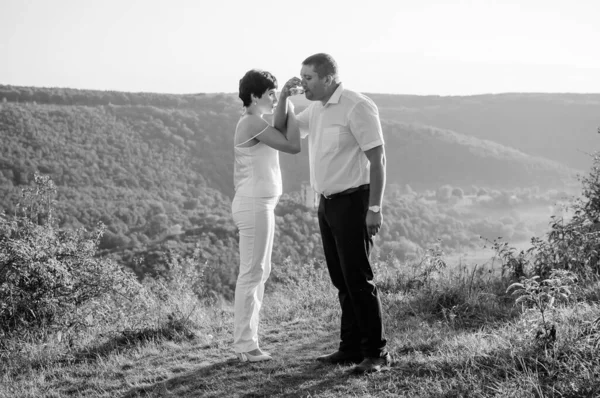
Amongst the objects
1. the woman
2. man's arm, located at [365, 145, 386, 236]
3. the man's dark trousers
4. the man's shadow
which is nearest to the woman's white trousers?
the woman

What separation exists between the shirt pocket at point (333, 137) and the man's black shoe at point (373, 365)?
1361mm

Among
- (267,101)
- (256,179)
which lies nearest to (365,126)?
(267,101)

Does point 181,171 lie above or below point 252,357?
below

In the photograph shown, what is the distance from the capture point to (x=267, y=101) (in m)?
4.04

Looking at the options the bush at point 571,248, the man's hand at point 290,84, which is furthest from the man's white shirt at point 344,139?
the bush at point 571,248

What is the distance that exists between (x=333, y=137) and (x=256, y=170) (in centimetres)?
60

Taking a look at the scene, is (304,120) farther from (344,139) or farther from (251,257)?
(251,257)

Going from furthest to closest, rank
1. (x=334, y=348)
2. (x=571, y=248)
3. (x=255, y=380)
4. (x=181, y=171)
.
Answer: (x=181, y=171), (x=571, y=248), (x=334, y=348), (x=255, y=380)

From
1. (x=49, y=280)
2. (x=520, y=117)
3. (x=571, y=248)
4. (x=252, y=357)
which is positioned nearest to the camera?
(x=252, y=357)

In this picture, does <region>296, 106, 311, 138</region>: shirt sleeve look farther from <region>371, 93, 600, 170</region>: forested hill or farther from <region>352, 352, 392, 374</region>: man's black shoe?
<region>371, 93, 600, 170</region>: forested hill

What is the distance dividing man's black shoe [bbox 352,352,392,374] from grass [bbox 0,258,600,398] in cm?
6

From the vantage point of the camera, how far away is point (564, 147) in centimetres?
7038

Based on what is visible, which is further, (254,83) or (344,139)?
(254,83)

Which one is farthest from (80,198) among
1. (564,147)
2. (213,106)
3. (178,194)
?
(564,147)
